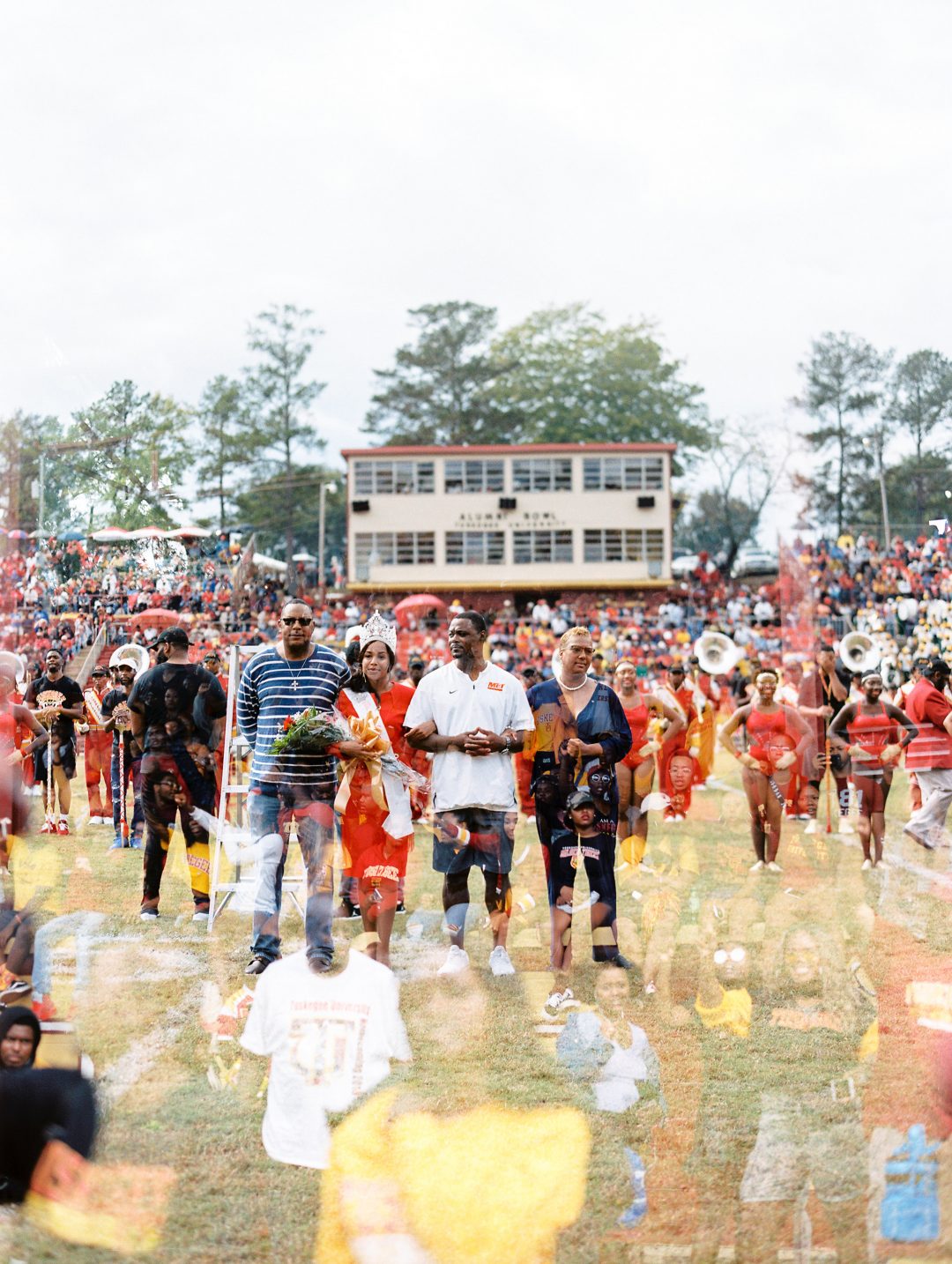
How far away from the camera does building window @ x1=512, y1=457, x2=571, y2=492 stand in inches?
1291

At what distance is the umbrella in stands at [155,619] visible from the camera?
6.30 meters

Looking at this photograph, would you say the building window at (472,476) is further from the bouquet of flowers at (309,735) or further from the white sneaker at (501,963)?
the bouquet of flowers at (309,735)

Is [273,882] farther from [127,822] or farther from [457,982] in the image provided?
[127,822]

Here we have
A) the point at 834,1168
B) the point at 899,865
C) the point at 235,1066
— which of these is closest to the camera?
the point at 834,1168

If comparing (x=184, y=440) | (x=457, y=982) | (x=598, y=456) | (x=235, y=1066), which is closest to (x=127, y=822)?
(x=184, y=440)

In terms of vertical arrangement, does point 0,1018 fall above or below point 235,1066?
above

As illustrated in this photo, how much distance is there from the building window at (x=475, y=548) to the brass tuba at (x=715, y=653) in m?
9.83

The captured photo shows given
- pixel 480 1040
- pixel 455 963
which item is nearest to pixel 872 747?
pixel 455 963

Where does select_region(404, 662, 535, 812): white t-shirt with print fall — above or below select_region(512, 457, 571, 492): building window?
below

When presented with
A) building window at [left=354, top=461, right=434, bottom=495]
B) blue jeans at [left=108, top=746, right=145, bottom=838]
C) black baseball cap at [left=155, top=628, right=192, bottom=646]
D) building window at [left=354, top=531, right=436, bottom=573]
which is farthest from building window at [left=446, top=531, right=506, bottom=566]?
black baseball cap at [left=155, top=628, right=192, bottom=646]

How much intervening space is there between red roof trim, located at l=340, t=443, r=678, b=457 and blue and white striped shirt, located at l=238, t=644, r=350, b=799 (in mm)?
20368

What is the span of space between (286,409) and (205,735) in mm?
2296

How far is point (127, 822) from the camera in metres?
8.95

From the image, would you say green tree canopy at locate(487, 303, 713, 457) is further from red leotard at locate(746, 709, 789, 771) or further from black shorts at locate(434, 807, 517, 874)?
black shorts at locate(434, 807, 517, 874)
